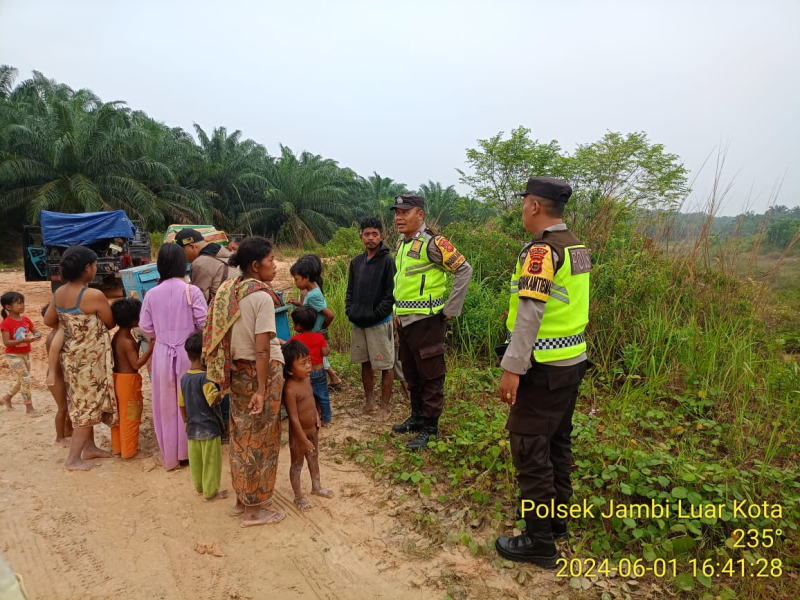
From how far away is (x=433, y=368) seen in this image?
397 cm

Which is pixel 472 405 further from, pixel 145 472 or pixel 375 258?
pixel 145 472

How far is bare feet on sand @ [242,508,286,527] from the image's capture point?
10.2ft

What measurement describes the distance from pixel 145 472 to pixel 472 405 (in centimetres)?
275

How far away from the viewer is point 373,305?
450cm

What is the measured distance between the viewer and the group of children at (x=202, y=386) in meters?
3.16

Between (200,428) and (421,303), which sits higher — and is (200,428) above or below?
below

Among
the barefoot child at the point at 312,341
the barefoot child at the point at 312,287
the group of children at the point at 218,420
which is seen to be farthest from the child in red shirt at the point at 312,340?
the group of children at the point at 218,420

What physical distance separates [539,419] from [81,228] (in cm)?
1218

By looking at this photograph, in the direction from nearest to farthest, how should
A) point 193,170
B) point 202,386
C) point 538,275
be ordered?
point 538,275, point 202,386, point 193,170

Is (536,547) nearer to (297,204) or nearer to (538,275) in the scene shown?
(538,275)

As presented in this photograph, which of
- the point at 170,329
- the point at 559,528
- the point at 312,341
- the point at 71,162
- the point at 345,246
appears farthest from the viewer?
the point at 71,162

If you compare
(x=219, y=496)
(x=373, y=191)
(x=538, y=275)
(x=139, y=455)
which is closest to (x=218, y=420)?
(x=219, y=496)

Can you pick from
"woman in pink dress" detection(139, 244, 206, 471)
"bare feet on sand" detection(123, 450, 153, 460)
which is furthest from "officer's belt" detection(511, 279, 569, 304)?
"bare feet on sand" detection(123, 450, 153, 460)

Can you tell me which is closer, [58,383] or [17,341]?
[58,383]
